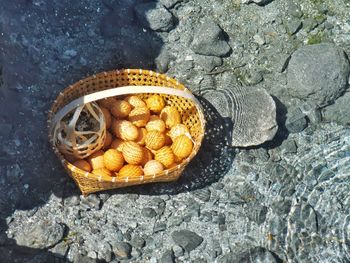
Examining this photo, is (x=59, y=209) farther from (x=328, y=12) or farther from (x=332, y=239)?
(x=328, y=12)

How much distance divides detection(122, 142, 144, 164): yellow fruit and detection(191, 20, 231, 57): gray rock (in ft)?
3.90

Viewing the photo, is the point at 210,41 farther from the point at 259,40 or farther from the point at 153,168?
the point at 153,168

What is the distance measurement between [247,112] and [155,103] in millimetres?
772

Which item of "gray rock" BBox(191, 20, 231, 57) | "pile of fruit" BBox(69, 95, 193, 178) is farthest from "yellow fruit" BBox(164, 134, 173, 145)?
"gray rock" BBox(191, 20, 231, 57)

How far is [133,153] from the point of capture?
4598 mm

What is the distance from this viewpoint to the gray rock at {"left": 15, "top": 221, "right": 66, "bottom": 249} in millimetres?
4422

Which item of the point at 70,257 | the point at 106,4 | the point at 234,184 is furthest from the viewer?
the point at 106,4

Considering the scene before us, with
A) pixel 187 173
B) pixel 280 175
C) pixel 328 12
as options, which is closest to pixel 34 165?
pixel 187 173

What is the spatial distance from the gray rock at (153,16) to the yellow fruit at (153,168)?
4.42 ft

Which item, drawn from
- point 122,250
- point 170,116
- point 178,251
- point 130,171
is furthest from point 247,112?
point 122,250

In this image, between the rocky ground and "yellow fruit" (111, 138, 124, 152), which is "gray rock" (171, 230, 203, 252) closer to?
the rocky ground

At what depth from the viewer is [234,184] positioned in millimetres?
4965

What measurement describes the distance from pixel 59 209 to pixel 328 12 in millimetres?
3001

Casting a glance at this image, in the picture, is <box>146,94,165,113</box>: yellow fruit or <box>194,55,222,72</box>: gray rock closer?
<box>146,94,165,113</box>: yellow fruit
